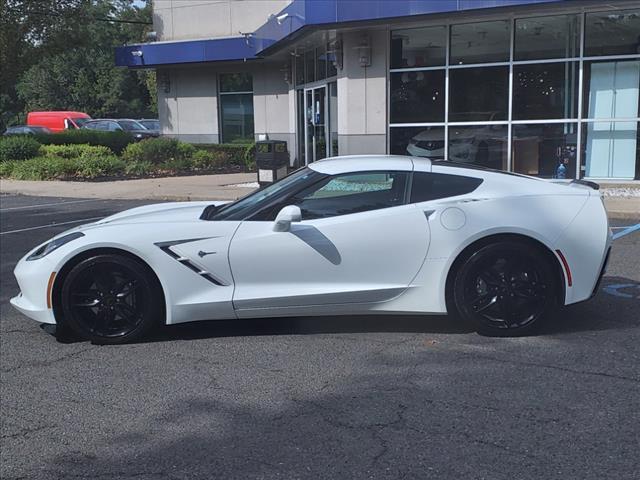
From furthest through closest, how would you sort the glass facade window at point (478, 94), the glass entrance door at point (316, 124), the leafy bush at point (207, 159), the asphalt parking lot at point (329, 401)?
the leafy bush at point (207, 159) → the glass entrance door at point (316, 124) → the glass facade window at point (478, 94) → the asphalt parking lot at point (329, 401)

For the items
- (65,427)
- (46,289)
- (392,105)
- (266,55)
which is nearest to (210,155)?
(266,55)

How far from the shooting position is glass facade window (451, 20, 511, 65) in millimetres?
15168

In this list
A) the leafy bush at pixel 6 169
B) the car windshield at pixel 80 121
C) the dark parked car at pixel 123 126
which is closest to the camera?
the leafy bush at pixel 6 169

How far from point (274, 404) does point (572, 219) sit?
2661 mm

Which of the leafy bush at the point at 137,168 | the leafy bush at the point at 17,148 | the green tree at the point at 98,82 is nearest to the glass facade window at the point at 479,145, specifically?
the leafy bush at the point at 137,168

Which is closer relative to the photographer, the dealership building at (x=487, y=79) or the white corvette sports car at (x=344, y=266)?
the white corvette sports car at (x=344, y=266)

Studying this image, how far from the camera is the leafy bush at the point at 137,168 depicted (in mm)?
21328

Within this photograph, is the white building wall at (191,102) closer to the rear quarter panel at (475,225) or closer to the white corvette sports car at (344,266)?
the white corvette sports car at (344,266)

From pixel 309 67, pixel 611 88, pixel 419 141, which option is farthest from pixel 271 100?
pixel 611 88

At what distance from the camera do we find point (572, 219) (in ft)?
17.3

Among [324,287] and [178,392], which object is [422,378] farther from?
[178,392]

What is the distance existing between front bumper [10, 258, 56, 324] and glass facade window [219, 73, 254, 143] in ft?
67.2

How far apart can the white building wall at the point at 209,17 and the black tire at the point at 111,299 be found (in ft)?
65.5

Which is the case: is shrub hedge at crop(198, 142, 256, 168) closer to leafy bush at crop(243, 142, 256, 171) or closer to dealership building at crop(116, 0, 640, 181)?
leafy bush at crop(243, 142, 256, 171)
